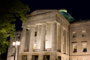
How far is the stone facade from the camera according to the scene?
37.2 metres

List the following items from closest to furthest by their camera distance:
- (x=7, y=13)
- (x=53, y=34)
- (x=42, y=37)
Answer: (x=7, y=13) → (x=53, y=34) → (x=42, y=37)

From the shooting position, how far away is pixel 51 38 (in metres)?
37.4

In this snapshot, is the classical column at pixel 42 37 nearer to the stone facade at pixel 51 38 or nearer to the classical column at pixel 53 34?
the stone facade at pixel 51 38

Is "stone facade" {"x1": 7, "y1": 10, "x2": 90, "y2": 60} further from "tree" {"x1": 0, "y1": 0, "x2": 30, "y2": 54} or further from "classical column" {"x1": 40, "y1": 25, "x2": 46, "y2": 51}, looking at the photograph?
"tree" {"x1": 0, "y1": 0, "x2": 30, "y2": 54}

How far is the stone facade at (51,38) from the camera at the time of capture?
37188 mm

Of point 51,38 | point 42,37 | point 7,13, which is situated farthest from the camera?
point 42,37

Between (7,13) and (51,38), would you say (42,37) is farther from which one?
(7,13)

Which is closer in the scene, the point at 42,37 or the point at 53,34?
the point at 53,34

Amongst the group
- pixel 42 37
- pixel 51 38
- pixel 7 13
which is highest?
pixel 7 13

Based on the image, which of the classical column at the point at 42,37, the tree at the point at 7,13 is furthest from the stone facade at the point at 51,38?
the tree at the point at 7,13

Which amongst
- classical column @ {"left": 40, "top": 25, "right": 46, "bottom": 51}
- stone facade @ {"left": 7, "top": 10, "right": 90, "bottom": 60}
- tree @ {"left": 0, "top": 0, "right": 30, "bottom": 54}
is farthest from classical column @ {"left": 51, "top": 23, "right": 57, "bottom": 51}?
tree @ {"left": 0, "top": 0, "right": 30, "bottom": 54}

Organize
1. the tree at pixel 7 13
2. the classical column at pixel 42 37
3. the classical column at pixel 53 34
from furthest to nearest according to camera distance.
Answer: the classical column at pixel 42 37, the classical column at pixel 53 34, the tree at pixel 7 13

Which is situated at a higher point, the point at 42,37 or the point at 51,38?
the point at 42,37

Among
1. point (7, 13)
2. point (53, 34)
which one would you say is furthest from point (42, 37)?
point (7, 13)
